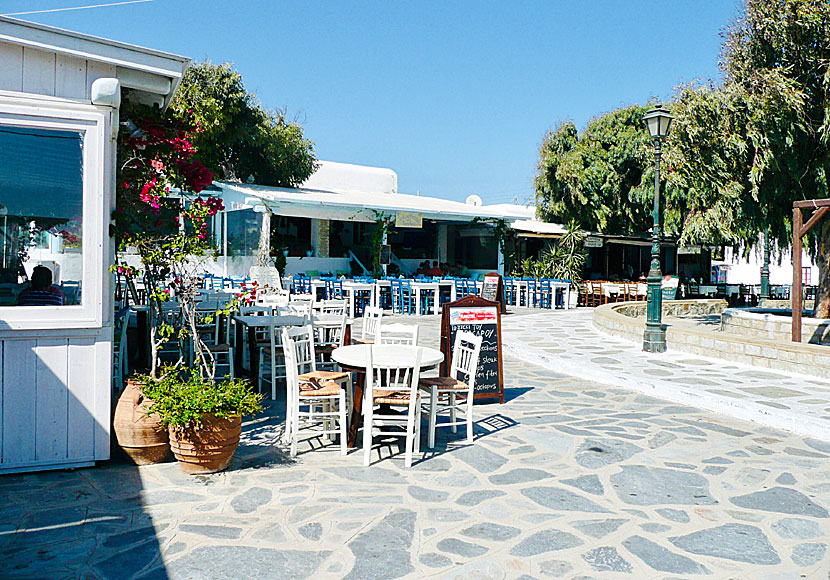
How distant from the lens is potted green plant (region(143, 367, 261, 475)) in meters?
4.49

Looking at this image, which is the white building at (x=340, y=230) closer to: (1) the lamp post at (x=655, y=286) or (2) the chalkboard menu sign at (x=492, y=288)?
(2) the chalkboard menu sign at (x=492, y=288)

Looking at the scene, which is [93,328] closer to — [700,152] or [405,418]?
[405,418]

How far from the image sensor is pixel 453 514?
13.2 feet

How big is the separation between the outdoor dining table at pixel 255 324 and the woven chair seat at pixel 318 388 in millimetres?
1628

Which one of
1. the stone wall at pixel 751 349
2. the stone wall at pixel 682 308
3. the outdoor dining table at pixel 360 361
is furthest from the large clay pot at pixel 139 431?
the stone wall at pixel 682 308

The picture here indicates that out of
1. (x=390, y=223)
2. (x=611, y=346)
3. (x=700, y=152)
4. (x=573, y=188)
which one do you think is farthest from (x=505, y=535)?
(x=573, y=188)

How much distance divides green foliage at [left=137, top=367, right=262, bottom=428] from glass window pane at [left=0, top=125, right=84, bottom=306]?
93cm

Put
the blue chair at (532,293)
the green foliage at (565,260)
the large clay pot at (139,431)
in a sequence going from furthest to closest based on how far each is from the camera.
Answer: the green foliage at (565,260) < the blue chair at (532,293) < the large clay pot at (139,431)

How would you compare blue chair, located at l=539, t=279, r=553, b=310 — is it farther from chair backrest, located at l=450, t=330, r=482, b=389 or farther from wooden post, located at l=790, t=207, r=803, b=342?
chair backrest, located at l=450, t=330, r=482, b=389

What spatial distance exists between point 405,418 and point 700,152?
28.9 feet

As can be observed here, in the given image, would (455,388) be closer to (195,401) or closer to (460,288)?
(195,401)

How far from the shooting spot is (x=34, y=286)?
183 inches

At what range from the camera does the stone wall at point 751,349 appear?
833 centimetres

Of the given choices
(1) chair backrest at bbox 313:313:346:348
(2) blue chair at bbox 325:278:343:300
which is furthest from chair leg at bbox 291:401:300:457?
(2) blue chair at bbox 325:278:343:300
